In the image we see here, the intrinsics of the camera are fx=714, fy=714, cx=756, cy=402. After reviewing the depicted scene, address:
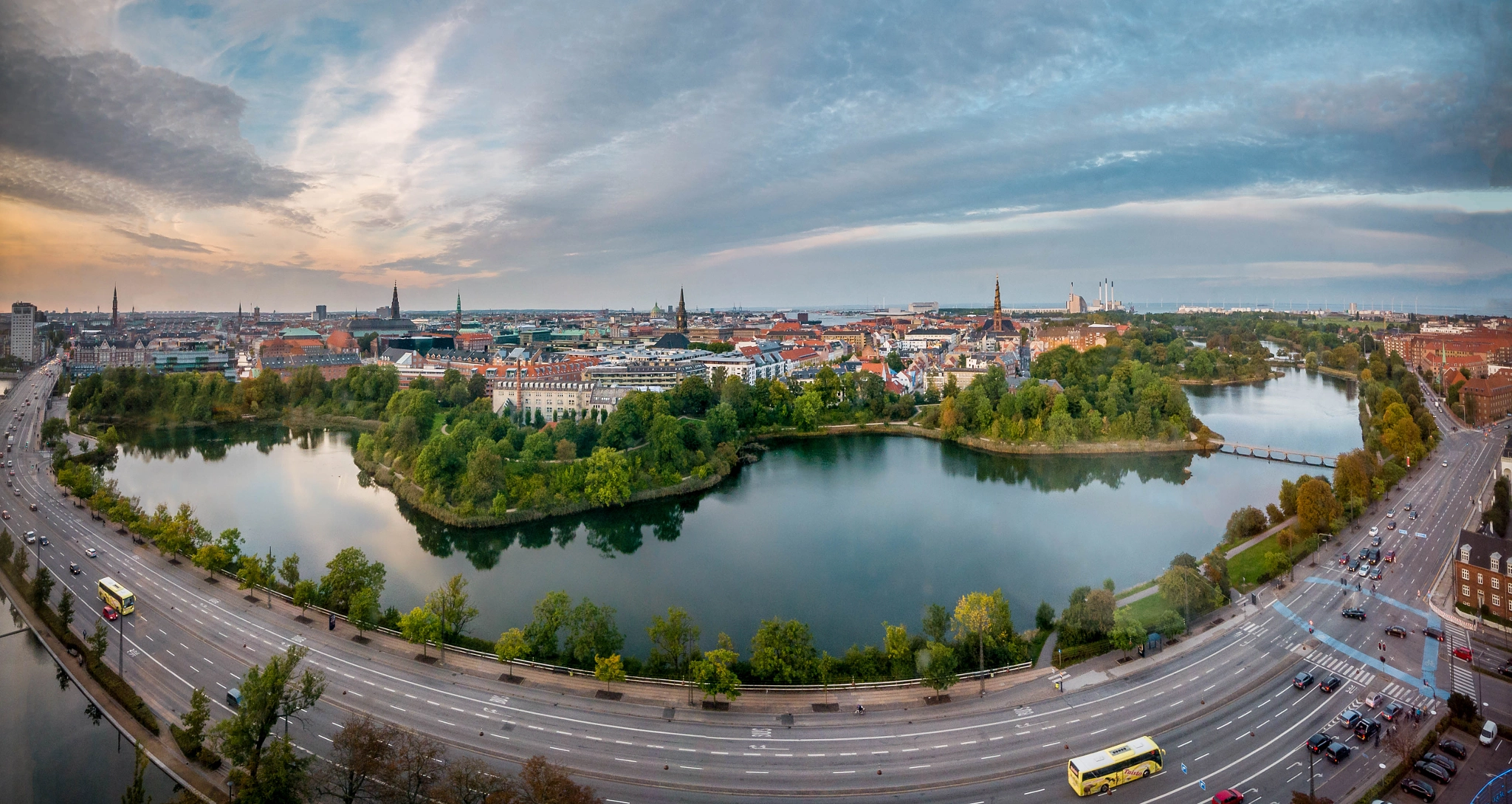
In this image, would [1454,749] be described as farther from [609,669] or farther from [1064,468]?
[1064,468]

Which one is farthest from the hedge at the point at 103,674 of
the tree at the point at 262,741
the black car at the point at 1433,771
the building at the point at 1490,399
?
the building at the point at 1490,399

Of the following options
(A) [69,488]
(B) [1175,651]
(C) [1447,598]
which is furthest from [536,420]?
(C) [1447,598]

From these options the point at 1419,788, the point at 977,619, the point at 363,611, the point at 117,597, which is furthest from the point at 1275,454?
the point at 117,597

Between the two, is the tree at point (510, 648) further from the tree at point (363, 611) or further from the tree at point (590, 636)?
the tree at point (363, 611)

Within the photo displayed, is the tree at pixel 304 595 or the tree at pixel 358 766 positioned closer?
the tree at pixel 358 766

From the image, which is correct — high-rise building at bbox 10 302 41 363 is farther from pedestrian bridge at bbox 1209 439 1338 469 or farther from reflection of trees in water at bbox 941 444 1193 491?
pedestrian bridge at bbox 1209 439 1338 469

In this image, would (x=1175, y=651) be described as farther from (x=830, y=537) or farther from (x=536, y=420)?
(x=536, y=420)
